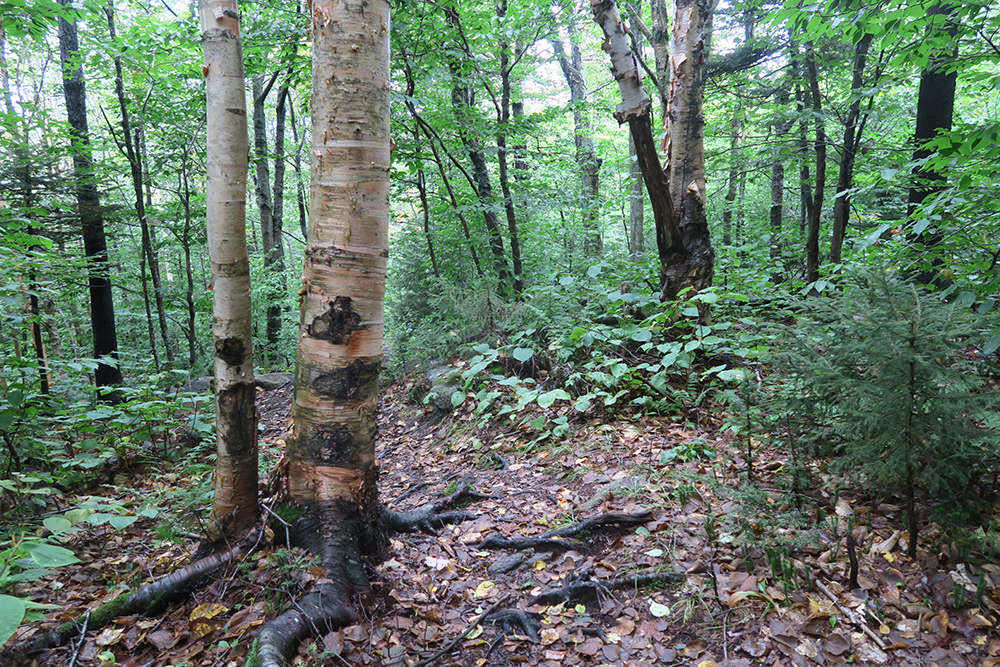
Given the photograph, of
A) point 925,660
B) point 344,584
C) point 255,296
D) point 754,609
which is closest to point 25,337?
point 255,296

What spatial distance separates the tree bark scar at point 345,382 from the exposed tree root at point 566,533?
1.38 meters

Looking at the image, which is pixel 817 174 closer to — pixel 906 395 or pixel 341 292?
pixel 906 395

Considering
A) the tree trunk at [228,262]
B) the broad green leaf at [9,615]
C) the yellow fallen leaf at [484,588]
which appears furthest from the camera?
the tree trunk at [228,262]

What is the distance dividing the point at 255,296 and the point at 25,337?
4.25 m

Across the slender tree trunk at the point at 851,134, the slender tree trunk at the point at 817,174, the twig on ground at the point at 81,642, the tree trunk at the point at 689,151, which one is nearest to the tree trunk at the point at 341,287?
the twig on ground at the point at 81,642

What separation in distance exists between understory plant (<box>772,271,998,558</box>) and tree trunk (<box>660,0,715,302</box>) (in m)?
A: 2.51

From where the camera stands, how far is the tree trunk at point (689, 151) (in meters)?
5.19

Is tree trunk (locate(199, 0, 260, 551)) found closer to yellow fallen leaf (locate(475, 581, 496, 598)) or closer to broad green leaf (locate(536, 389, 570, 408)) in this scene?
yellow fallen leaf (locate(475, 581, 496, 598))

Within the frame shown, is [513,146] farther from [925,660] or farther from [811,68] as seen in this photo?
[925,660]


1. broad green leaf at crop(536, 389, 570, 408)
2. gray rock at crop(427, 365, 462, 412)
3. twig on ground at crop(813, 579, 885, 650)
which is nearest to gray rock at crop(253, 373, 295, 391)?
gray rock at crop(427, 365, 462, 412)

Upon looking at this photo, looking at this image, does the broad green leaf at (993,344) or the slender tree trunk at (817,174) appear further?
the slender tree trunk at (817,174)

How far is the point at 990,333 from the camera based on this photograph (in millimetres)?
2492

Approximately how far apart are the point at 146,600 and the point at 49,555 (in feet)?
4.46

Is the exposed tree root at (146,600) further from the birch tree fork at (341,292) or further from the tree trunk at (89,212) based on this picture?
the tree trunk at (89,212)
